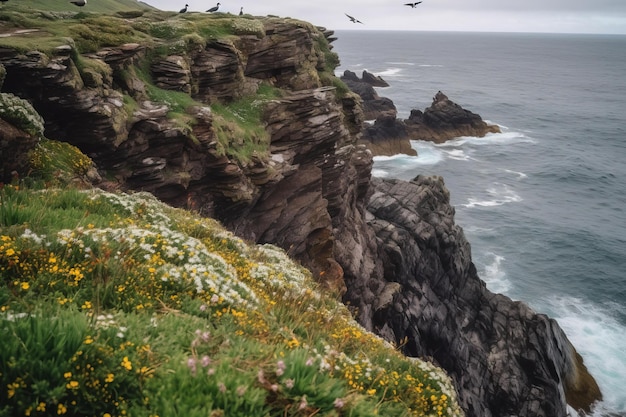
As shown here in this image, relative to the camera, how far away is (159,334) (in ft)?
20.6

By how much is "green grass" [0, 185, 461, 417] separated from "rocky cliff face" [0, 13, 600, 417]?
5780mm

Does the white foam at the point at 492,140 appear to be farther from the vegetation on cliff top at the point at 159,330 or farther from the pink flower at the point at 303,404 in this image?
the pink flower at the point at 303,404

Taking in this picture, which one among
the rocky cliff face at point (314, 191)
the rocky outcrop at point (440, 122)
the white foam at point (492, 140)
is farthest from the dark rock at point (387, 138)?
the rocky cliff face at point (314, 191)

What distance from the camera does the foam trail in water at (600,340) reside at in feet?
130

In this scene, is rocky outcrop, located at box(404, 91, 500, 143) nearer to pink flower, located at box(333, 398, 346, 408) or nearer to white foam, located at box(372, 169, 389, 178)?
white foam, located at box(372, 169, 389, 178)

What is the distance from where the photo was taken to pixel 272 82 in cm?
3212

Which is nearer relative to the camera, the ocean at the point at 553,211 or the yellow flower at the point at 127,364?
the yellow flower at the point at 127,364

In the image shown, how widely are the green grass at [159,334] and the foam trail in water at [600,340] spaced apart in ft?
131

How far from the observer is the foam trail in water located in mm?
39531

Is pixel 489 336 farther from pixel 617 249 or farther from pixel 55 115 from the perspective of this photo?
pixel 55 115

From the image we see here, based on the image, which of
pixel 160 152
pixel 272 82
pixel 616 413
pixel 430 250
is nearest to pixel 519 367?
pixel 616 413

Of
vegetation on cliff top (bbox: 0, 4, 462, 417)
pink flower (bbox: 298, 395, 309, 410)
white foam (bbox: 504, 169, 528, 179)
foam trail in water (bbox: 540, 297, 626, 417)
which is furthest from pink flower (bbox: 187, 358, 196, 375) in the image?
white foam (bbox: 504, 169, 528, 179)

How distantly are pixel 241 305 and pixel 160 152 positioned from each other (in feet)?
53.1

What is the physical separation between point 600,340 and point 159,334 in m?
51.7
